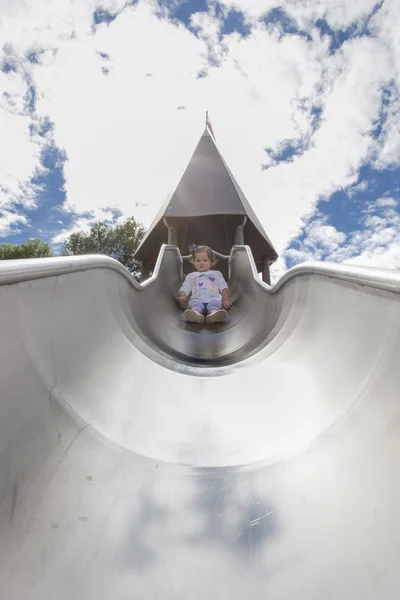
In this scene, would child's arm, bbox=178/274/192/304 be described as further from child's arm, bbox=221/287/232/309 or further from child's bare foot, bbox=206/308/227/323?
child's bare foot, bbox=206/308/227/323

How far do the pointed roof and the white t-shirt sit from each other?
18.7ft

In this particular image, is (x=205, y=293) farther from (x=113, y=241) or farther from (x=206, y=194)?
(x=113, y=241)

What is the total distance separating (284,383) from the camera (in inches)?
69.8

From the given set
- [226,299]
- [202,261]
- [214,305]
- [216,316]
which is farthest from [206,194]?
[216,316]

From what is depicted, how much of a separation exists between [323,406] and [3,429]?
3.49 ft

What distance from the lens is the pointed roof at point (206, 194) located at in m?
11.0

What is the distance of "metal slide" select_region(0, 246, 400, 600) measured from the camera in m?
0.86

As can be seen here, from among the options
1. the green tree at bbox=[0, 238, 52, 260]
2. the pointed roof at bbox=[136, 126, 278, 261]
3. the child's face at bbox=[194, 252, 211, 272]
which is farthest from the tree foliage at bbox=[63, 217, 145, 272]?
the child's face at bbox=[194, 252, 211, 272]

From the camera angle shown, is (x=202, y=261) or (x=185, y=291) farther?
(x=202, y=261)

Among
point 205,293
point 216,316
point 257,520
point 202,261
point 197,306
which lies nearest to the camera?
point 257,520

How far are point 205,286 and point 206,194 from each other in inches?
270

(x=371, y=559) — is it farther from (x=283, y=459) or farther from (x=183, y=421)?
(x=183, y=421)

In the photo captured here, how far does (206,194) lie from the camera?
37.1 feet

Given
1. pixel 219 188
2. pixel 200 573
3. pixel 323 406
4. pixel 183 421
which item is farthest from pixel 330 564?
pixel 219 188
